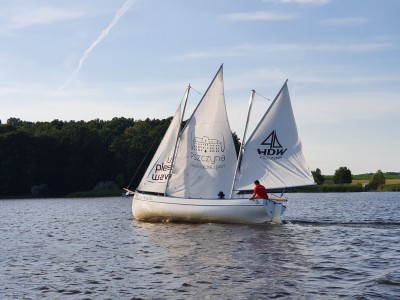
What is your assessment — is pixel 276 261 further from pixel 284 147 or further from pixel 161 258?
pixel 284 147

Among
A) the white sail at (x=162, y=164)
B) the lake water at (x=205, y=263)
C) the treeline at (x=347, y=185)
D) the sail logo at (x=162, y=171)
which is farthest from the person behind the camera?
the treeline at (x=347, y=185)

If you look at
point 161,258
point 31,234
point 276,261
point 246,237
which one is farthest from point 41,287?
point 31,234

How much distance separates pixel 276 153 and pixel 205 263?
55.7 ft

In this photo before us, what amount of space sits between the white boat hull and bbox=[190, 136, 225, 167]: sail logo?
3362mm

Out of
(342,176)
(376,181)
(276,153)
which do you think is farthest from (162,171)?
(342,176)

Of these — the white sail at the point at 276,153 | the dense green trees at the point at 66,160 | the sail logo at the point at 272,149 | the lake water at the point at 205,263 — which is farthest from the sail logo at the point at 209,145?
the dense green trees at the point at 66,160

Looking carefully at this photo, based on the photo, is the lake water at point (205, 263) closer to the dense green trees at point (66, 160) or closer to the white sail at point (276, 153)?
the white sail at point (276, 153)

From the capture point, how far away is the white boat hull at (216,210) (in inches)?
1508

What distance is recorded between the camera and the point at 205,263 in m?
23.5

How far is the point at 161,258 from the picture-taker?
25156mm

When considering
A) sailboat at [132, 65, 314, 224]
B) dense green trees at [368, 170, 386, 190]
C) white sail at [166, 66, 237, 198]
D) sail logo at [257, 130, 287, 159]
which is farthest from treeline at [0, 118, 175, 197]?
sail logo at [257, 130, 287, 159]

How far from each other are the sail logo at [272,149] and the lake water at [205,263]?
15.4ft

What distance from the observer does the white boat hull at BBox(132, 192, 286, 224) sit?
3831cm

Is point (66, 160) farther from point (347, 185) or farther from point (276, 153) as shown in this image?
point (276, 153)
